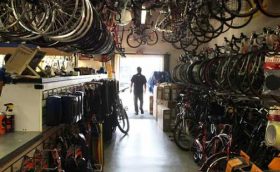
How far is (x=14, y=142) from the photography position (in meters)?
2.59

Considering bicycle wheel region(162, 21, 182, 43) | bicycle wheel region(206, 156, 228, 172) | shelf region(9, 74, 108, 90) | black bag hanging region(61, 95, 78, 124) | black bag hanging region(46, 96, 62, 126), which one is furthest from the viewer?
bicycle wheel region(162, 21, 182, 43)

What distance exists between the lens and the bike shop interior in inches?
105

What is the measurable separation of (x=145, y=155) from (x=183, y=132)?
128cm

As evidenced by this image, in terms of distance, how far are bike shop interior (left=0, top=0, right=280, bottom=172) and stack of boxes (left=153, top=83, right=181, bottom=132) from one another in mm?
41

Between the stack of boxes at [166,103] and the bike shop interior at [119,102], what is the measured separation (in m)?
0.04

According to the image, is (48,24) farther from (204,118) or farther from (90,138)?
(204,118)

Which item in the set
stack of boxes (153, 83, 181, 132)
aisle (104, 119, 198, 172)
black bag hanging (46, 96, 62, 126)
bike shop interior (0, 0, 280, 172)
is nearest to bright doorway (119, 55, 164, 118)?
stack of boxes (153, 83, 181, 132)

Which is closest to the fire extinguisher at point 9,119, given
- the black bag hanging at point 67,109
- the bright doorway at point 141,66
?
the black bag hanging at point 67,109

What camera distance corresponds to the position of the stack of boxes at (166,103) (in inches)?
335

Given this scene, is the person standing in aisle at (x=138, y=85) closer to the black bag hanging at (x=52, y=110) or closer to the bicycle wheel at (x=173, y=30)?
the bicycle wheel at (x=173, y=30)

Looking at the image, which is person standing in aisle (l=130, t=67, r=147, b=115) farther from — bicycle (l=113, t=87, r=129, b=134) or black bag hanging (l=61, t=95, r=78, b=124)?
black bag hanging (l=61, t=95, r=78, b=124)

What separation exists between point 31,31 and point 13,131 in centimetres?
106

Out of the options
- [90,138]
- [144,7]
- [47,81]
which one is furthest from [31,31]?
[144,7]

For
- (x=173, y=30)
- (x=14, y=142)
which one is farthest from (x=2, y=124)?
(x=173, y=30)
